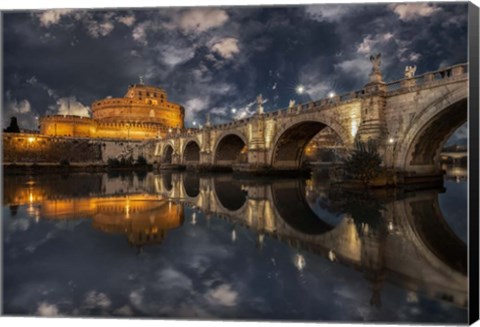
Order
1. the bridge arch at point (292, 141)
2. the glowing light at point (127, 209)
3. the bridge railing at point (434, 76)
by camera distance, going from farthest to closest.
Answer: the bridge arch at point (292, 141) < the bridge railing at point (434, 76) < the glowing light at point (127, 209)

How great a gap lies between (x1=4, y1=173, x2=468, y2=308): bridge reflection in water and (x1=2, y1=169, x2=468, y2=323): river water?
3 cm

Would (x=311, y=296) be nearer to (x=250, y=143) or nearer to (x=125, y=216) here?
(x=125, y=216)

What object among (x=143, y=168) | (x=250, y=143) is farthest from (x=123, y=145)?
(x=250, y=143)

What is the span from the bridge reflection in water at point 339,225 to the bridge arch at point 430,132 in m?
1.79

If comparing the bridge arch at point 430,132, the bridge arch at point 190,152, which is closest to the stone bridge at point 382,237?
the bridge arch at point 430,132

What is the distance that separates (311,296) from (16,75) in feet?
22.1

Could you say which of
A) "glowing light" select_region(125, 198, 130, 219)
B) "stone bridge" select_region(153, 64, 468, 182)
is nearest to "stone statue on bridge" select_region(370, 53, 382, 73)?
"stone bridge" select_region(153, 64, 468, 182)

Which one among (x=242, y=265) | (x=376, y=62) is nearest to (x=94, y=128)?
(x=376, y=62)

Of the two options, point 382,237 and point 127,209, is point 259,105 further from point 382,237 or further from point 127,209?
point 382,237

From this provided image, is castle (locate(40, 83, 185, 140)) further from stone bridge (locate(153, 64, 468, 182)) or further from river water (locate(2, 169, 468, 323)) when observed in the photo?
river water (locate(2, 169, 468, 323))

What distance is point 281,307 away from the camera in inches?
144

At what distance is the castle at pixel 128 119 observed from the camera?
57781mm

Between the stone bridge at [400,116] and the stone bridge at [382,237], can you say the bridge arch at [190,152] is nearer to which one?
the stone bridge at [400,116]

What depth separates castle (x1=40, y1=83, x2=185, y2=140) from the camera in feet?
190
